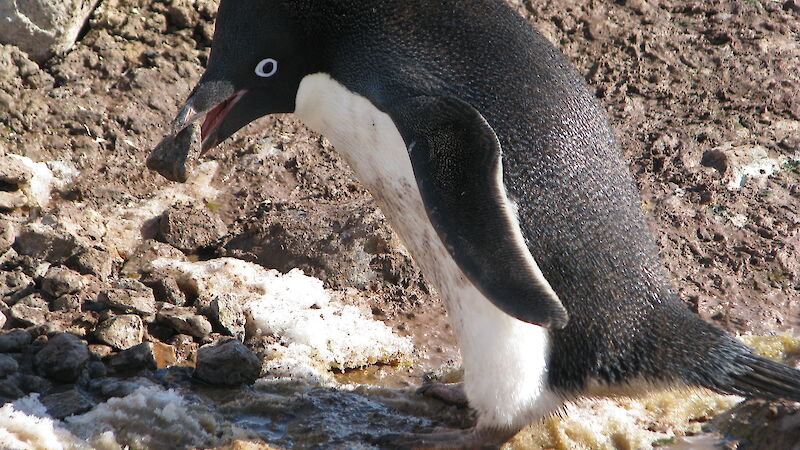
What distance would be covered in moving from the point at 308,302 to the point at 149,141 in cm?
101

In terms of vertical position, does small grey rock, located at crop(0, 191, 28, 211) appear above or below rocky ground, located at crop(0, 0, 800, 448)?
below

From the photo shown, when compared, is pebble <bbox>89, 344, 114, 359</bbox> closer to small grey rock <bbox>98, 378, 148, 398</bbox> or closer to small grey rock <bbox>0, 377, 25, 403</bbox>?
small grey rock <bbox>98, 378, 148, 398</bbox>

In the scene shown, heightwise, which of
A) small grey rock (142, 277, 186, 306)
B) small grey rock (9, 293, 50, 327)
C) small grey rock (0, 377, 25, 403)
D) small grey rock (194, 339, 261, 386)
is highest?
small grey rock (194, 339, 261, 386)

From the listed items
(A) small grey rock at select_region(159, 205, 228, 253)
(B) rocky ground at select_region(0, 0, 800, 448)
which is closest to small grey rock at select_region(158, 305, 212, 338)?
(B) rocky ground at select_region(0, 0, 800, 448)

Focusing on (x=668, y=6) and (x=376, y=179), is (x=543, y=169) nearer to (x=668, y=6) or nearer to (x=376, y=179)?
(x=376, y=179)

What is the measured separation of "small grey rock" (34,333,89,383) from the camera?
2.36 metres

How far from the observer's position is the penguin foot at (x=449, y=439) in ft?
7.48

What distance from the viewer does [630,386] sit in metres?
2.20

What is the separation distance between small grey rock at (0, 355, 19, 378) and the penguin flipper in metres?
1.12

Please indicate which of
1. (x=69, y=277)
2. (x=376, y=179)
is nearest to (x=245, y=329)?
(x=69, y=277)

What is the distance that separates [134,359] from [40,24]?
5.29 feet

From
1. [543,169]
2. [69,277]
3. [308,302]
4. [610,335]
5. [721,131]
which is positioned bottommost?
[69,277]

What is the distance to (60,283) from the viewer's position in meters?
2.68

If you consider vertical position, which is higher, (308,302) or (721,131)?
(721,131)
